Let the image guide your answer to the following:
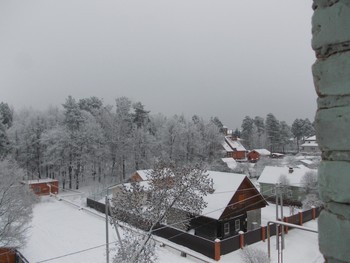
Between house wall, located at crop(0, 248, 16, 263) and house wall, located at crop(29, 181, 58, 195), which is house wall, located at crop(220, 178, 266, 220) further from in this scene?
house wall, located at crop(29, 181, 58, 195)

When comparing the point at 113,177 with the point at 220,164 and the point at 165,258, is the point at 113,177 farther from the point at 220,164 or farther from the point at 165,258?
the point at 165,258

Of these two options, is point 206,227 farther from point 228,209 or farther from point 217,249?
point 217,249

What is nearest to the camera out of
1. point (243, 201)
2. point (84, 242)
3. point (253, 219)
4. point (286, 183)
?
point (84, 242)

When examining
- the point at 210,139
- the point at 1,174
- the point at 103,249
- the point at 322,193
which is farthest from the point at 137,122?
the point at 322,193

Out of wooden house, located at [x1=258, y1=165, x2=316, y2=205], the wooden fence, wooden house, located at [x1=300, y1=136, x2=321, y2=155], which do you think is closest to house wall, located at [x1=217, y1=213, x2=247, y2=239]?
the wooden fence

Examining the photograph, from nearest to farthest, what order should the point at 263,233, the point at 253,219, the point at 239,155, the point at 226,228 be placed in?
the point at 263,233 < the point at 226,228 < the point at 253,219 < the point at 239,155

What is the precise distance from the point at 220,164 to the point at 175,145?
7731mm

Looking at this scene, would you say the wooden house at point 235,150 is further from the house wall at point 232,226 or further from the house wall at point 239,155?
the house wall at point 232,226

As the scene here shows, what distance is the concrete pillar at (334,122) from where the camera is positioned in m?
1.41

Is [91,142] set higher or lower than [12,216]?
higher

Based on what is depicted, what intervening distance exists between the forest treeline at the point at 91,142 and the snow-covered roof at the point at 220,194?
610 inches

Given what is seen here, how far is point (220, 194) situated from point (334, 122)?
2096 centimetres

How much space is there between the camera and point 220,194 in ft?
71.5

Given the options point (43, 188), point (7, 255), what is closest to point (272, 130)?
point (43, 188)
